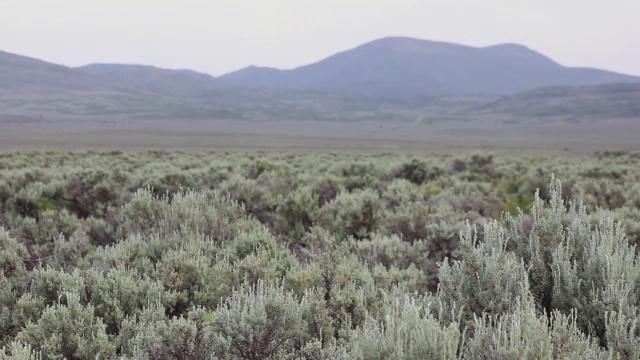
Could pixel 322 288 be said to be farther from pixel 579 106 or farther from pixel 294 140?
pixel 579 106

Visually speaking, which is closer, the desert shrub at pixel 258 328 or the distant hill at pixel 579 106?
the desert shrub at pixel 258 328

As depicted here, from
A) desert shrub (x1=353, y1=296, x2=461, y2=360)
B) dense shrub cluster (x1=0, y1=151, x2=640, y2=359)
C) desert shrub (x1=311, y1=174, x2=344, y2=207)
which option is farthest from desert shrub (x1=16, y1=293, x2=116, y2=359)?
desert shrub (x1=311, y1=174, x2=344, y2=207)

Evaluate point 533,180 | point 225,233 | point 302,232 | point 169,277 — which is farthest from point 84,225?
point 533,180

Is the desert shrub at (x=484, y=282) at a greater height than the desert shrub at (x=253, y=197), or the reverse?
the desert shrub at (x=484, y=282)

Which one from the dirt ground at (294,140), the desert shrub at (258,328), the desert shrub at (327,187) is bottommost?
the dirt ground at (294,140)

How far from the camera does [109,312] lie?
457 cm

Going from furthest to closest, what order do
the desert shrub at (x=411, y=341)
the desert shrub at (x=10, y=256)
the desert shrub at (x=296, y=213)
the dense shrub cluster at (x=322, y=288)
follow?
1. the desert shrub at (x=296, y=213)
2. the desert shrub at (x=10, y=256)
3. the dense shrub cluster at (x=322, y=288)
4. the desert shrub at (x=411, y=341)

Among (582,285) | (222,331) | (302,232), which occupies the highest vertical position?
(582,285)

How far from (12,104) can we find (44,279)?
568 ft

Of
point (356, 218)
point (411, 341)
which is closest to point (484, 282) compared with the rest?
point (411, 341)

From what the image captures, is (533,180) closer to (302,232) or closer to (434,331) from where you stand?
(302,232)

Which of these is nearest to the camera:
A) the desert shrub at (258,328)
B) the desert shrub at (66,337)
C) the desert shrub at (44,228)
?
the desert shrub at (258,328)

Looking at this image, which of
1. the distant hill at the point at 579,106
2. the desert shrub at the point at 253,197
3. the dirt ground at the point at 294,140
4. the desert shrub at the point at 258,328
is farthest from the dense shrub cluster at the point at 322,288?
the distant hill at the point at 579,106

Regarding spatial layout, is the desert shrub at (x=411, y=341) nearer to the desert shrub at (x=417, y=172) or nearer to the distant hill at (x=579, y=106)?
the desert shrub at (x=417, y=172)
